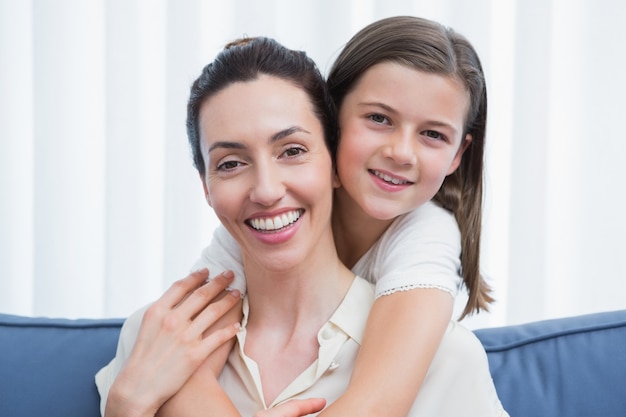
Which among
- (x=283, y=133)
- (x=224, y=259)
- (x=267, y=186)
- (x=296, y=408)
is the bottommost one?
(x=296, y=408)

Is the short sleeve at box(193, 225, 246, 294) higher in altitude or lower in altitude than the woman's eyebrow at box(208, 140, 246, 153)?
lower

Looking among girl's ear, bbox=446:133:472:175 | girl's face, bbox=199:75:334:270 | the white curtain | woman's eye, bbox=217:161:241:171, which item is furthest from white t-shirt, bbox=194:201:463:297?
the white curtain

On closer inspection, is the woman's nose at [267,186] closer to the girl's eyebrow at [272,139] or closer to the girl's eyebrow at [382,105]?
the girl's eyebrow at [272,139]

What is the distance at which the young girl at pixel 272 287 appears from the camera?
4.98 feet

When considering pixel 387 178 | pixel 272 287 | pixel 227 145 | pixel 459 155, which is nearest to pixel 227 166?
pixel 227 145

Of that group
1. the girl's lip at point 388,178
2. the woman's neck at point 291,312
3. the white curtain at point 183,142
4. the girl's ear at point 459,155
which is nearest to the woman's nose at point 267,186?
the woman's neck at point 291,312

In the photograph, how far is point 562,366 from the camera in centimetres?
179

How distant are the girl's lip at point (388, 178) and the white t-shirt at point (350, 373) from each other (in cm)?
27

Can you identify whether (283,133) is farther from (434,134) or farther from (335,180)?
(434,134)

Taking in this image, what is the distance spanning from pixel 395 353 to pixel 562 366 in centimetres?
52

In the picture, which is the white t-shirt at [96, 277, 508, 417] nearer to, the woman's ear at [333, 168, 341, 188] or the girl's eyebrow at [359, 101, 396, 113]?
the woman's ear at [333, 168, 341, 188]

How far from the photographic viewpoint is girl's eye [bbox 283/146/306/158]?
153 cm

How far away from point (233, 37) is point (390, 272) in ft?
5.26

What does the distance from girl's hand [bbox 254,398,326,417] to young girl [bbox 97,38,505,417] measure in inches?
3.0
